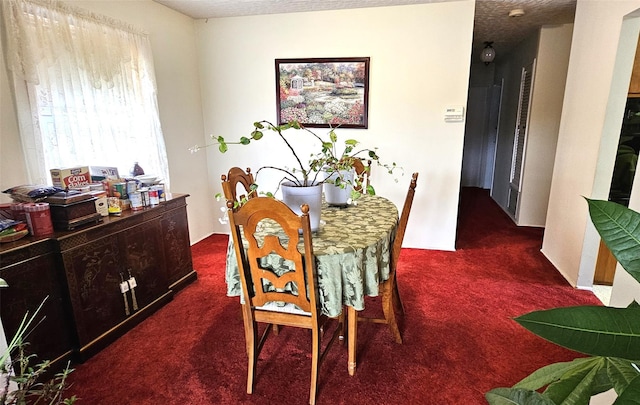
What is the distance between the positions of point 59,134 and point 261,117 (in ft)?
6.36

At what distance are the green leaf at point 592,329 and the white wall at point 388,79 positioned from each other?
10.3 feet

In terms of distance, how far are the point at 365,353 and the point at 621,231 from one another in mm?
1729

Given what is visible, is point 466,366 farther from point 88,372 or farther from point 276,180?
point 276,180

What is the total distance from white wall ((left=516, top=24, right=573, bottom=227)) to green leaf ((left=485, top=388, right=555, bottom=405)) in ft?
14.3

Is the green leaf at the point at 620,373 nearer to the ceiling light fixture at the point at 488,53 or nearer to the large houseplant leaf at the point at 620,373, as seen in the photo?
the large houseplant leaf at the point at 620,373

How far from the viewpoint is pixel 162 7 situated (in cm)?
323

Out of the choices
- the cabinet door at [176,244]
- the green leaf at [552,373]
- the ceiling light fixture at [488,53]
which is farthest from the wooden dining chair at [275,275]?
the ceiling light fixture at [488,53]

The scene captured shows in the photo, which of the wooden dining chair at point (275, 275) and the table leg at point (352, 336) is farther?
the table leg at point (352, 336)

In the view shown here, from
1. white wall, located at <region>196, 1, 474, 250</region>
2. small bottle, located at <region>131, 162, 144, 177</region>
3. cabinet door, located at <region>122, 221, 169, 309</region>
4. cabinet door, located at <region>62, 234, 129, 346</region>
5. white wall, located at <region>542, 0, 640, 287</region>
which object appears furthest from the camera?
white wall, located at <region>196, 1, 474, 250</region>

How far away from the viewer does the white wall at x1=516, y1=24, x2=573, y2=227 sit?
3.94m

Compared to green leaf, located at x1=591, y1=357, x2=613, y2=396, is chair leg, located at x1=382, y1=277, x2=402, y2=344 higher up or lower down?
lower down

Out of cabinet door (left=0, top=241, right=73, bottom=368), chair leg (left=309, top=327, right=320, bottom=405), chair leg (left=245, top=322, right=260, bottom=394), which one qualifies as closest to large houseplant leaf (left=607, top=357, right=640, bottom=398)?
chair leg (left=309, top=327, right=320, bottom=405)

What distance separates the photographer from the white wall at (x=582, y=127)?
98.3 inches

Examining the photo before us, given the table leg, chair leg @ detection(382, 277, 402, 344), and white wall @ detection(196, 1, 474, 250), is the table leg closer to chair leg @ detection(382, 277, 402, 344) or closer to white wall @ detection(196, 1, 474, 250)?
chair leg @ detection(382, 277, 402, 344)
